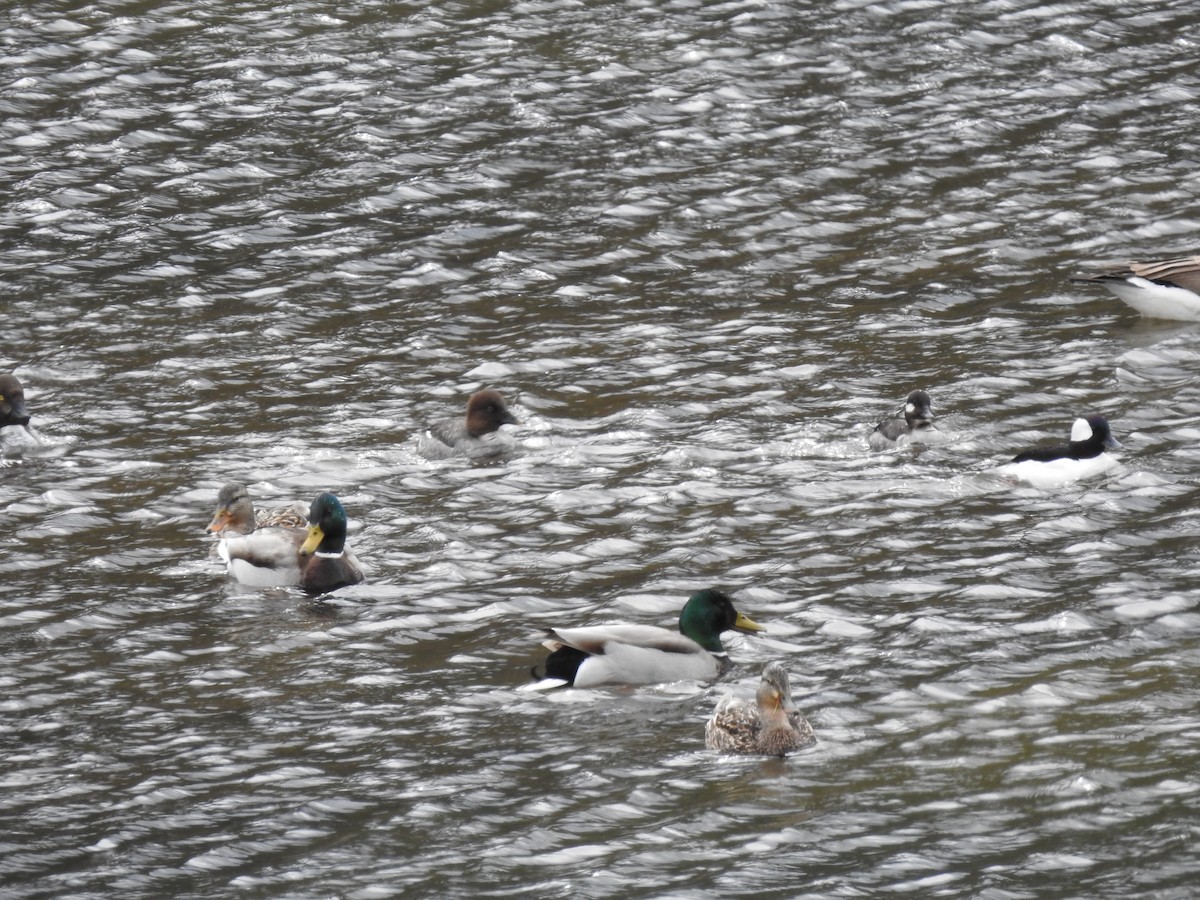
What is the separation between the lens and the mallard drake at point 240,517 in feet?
59.0

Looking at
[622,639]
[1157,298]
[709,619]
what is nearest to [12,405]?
[622,639]

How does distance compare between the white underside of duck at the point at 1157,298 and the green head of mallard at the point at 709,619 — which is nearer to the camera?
the green head of mallard at the point at 709,619

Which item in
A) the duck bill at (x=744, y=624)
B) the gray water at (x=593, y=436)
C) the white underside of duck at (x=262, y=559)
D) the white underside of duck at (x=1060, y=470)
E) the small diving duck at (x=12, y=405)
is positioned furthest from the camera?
the small diving duck at (x=12, y=405)

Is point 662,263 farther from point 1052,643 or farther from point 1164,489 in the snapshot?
point 1052,643

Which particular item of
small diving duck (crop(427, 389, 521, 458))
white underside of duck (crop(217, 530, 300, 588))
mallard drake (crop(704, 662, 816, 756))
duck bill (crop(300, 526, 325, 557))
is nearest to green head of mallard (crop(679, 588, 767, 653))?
mallard drake (crop(704, 662, 816, 756))

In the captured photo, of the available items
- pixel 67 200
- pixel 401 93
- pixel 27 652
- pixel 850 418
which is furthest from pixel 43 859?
pixel 401 93

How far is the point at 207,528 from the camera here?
18.2 meters

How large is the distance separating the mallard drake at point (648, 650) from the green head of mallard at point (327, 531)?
9.64ft

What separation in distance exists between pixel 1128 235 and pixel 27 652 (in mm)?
15124

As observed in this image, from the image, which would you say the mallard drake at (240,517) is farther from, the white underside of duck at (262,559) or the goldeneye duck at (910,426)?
the goldeneye duck at (910,426)

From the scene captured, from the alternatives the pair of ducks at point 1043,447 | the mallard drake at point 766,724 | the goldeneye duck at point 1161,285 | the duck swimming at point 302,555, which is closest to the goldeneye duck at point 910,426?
the pair of ducks at point 1043,447

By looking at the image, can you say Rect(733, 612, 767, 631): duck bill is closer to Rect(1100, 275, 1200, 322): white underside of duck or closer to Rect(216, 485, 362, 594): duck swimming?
Rect(216, 485, 362, 594): duck swimming

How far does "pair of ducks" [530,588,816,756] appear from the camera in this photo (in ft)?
45.2

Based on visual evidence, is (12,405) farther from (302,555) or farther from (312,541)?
(312,541)
